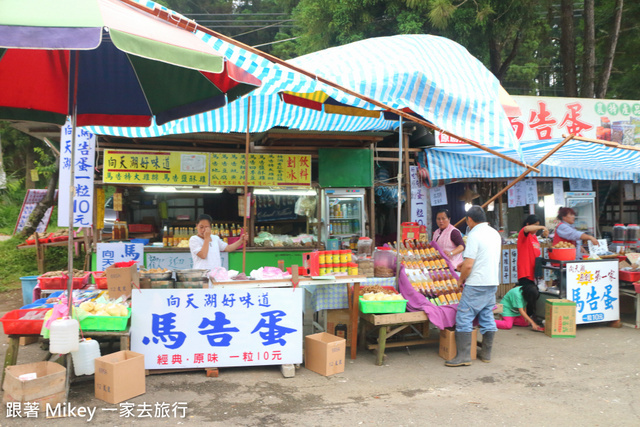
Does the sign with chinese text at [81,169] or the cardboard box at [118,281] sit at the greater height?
the sign with chinese text at [81,169]

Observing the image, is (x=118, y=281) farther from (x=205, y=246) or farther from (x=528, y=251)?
(x=528, y=251)

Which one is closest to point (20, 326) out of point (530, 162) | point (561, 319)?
point (561, 319)

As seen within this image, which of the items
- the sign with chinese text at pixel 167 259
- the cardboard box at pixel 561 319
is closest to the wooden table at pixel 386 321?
the cardboard box at pixel 561 319

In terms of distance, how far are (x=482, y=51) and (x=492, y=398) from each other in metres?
13.4

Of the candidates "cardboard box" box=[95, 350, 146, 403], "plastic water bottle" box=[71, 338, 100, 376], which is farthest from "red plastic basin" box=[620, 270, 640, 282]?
"plastic water bottle" box=[71, 338, 100, 376]

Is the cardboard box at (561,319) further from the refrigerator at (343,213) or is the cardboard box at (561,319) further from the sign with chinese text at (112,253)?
the sign with chinese text at (112,253)

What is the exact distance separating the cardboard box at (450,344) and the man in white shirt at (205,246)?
293 cm

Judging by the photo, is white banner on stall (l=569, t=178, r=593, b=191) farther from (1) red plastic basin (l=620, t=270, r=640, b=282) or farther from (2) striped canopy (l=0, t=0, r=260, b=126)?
(2) striped canopy (l=0, t=0, r=260, b=126)

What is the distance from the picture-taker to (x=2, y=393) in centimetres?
444

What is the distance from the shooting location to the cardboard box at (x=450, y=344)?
573cm

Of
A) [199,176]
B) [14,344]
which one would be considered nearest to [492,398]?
[14,344]

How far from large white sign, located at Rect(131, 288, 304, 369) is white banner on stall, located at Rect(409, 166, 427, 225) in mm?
5342

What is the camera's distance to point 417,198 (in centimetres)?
1001

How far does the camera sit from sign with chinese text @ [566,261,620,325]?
7129 mm
